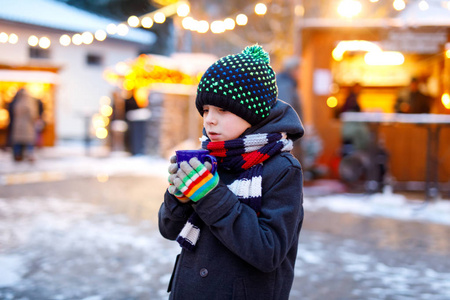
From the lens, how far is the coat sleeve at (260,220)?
4.81 feet

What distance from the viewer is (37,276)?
3.68m

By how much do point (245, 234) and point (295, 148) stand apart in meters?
6.64

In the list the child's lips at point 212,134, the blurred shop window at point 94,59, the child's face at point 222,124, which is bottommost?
the child's lips at point 212,134

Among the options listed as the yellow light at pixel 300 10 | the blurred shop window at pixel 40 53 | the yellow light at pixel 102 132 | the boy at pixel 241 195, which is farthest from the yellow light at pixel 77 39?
the blurred shop window at pixel 40 53

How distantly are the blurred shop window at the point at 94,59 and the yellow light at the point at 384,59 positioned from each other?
727 inches

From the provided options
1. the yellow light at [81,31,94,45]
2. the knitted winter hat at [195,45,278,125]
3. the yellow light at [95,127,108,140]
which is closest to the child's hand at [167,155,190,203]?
the knitted winter hat at [195,45,278,125]

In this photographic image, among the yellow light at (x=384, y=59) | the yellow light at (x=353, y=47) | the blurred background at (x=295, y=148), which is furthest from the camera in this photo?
the yellow light at (x=384, y=59)

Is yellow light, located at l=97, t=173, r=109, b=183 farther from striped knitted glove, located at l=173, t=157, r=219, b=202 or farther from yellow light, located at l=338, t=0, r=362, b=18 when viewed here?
striped knitted glove, located at l=173, t=157, r=219, b=202

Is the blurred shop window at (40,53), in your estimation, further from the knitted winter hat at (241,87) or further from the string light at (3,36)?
the knitted winter hat at (241,87)

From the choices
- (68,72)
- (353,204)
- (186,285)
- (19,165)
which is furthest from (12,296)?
(68,72)

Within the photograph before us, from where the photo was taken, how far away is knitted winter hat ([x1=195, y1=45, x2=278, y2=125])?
1.58 meters

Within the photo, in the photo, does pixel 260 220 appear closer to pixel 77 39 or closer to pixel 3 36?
pixel 77 39

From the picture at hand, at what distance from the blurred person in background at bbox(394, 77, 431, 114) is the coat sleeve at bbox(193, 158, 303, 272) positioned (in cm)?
817

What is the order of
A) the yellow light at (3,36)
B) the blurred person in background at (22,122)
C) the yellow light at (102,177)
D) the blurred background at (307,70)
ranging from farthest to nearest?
the blurred person in background at (22,122) < the yellow light at (102,177) < the blurred background at (307,70) < the yellow light at (3,36)
